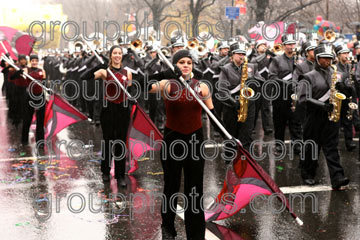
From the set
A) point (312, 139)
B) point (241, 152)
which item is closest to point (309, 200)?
point (312, 139)

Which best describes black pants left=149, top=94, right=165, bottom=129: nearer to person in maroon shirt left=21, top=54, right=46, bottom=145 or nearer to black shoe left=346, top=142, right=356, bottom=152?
person in maroon shirt left=21, top=54, right=46, bottom=145

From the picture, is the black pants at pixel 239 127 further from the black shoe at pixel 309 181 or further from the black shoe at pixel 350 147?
the black shoe at pixel 350 147

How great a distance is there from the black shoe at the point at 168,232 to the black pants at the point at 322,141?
302 cm

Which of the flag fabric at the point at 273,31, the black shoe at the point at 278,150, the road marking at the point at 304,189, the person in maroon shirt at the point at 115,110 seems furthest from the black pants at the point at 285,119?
the flag fabric at the point at 273,31


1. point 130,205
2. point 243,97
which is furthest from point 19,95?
point 130,205

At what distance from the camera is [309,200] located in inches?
278

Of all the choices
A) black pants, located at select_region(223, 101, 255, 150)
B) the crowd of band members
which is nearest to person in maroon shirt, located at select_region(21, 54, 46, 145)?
the crowd of band members

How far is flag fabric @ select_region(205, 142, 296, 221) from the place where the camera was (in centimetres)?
547

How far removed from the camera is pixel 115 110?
25.7 feet

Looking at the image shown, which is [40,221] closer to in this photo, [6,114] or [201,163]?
[201,163]

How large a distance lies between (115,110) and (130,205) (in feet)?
5.27

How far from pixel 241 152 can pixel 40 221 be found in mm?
2534

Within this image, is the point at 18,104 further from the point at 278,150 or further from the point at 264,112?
the point at 278,150

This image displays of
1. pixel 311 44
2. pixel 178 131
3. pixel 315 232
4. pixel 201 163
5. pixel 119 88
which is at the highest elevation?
pixel 311 44
